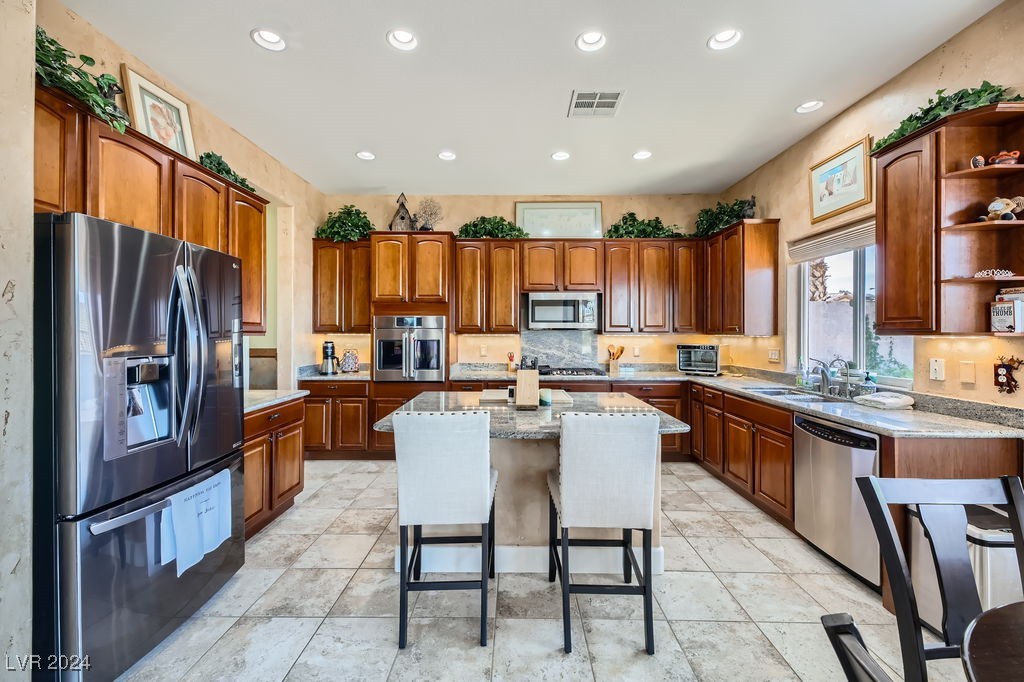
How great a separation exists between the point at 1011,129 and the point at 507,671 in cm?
345

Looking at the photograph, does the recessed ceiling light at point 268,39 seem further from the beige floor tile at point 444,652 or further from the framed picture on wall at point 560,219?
the beige floor tile at point 444,652

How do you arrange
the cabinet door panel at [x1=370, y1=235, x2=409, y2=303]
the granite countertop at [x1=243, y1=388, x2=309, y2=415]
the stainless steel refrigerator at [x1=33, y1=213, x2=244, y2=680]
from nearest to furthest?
1. the stainless steel refrigerator at [x1=33, y1=213, x2=244, y2=680]
2. the granite countertop at [x1=243, y1=388, x2=309, y2=415]
3. the cabinet door panel at [x1=370, y1=235, x2=409, y2=303]

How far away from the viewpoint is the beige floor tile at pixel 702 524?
9.47 ft

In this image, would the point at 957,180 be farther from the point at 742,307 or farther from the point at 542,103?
the point at 542,103

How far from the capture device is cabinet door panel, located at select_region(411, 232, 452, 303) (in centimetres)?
466

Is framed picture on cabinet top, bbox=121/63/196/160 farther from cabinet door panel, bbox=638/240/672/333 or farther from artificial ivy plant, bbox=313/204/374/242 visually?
cabinet door panel, bbox=638/240/672/333

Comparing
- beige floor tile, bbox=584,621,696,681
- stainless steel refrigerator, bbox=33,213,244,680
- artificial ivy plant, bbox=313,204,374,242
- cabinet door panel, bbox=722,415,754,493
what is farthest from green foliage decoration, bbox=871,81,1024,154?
artificial ivy plant, bbox=313,204,374,242

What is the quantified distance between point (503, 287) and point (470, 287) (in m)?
0.38

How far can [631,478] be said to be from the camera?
6.06 ft

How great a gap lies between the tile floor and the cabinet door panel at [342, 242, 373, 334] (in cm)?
252

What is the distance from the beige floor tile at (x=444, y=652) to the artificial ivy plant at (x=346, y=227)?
13.1ft

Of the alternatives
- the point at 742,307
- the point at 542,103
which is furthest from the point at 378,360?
the point at 742,307

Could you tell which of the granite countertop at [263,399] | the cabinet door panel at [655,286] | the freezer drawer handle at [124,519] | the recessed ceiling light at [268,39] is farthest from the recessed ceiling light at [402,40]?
the cabinet door panel at [655,286]

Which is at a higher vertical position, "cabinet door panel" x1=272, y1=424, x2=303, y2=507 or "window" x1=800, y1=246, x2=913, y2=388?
"window" x1=800, y1=246, x2=913, y2=388
